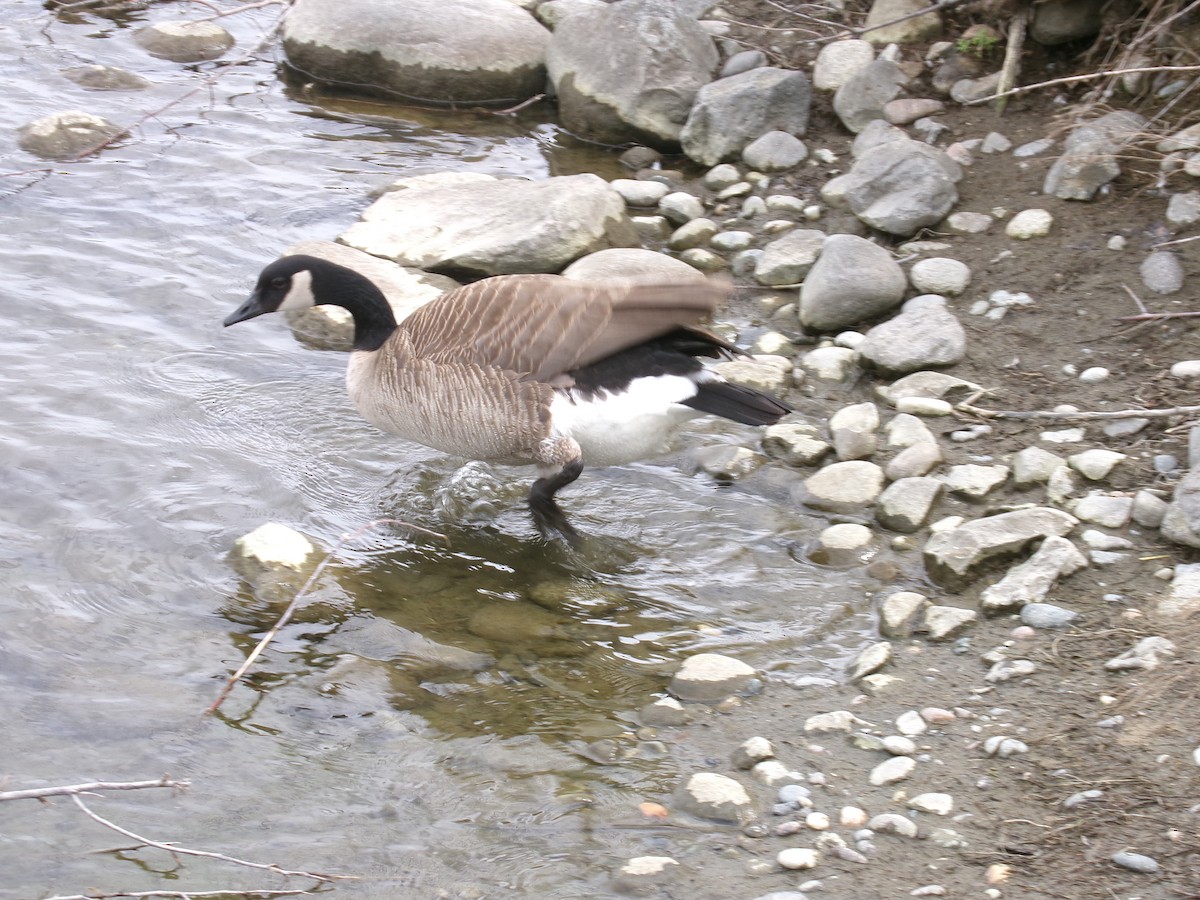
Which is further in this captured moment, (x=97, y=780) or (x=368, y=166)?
(x=368, y=166)

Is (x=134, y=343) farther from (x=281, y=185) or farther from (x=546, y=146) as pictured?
(x=546, y=146)

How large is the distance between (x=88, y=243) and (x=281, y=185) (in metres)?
1.42

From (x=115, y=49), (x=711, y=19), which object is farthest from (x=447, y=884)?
(x=115, y=49)

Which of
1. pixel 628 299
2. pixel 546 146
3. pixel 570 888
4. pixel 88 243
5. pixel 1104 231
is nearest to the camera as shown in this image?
pixel 570 888

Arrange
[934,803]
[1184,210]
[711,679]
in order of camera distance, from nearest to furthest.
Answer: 1. [934,803]
2. [711,679]
3. [1184,210]

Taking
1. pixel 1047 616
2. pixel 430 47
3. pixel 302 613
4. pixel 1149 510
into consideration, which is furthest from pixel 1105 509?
pixel 430 47

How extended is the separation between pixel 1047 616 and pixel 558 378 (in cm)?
213

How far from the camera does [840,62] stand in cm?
815

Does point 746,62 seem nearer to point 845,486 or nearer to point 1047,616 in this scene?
point 845,486

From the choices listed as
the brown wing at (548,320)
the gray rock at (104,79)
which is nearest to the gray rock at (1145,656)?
the brown wing at (548,320)

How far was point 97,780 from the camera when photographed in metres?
3.70

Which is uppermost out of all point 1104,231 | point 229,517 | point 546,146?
point 1104,231

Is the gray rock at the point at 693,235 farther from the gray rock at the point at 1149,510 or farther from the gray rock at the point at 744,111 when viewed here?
the gray rock at the point at 1149,510

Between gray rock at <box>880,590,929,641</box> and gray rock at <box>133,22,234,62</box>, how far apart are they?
7.85m
